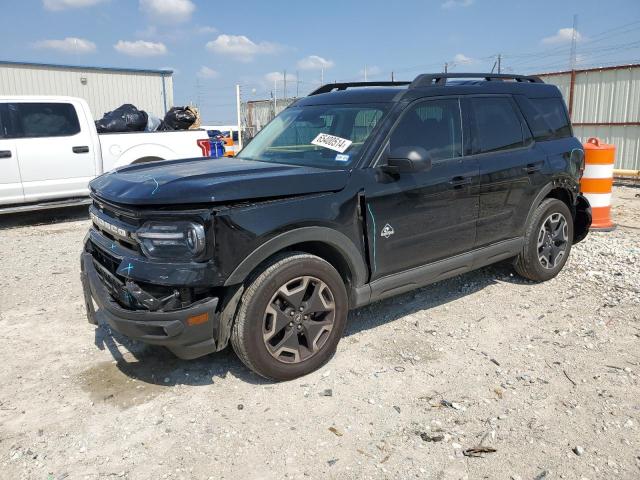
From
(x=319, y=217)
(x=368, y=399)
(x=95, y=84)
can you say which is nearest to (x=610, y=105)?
(x=319, y=217)

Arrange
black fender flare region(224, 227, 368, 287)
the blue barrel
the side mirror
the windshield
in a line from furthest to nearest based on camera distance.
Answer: the blue barrel
the windshield
the side mirror
black fender flare region(224, 227, 368, 287)

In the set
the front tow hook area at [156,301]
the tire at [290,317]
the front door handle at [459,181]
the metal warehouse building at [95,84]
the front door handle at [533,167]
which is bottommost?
the tire at [290,317]

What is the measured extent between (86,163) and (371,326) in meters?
6.23

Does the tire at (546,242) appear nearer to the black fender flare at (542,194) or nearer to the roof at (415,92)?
the black fender flare at (542,194)

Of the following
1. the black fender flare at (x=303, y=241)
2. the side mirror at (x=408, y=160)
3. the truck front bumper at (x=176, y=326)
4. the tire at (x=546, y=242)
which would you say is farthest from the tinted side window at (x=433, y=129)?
the truck front bumper at (x=176, y=326)

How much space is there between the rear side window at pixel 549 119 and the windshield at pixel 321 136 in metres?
1.92

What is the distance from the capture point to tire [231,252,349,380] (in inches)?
122

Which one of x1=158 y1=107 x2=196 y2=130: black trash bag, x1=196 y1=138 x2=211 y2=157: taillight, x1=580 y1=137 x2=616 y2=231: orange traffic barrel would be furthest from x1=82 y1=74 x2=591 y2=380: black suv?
x1=158 y1=107 x2=196 y2=130: black trash bag

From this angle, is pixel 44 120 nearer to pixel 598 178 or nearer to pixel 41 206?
pixel 41 206

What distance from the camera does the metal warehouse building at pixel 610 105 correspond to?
12453 mm

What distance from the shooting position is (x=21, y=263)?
245 inches

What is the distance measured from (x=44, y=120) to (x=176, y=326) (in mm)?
6836

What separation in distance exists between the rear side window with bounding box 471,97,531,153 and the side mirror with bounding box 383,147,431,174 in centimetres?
97

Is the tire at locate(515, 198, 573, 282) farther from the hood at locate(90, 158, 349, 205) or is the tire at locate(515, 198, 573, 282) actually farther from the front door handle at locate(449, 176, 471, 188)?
the hood at locate(90, 158, 349, 205)
